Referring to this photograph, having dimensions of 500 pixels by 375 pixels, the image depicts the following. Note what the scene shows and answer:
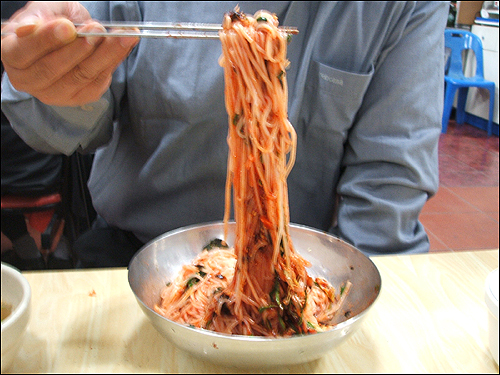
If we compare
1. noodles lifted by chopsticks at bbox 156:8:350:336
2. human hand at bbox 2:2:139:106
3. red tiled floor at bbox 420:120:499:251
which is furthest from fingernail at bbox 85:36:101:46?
red tiled floor at bbox 420:120:499:251

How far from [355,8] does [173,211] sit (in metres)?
0.68

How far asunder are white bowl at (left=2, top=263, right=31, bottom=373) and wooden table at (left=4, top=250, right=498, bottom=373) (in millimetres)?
90

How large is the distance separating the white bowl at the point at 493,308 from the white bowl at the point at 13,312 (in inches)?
22.0

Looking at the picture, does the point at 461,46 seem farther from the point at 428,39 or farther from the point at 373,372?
the point at 373,372

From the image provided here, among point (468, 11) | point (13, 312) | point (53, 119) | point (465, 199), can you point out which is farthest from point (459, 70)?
point (13, 312)

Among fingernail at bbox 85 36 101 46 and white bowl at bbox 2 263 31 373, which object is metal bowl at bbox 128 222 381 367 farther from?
fingernail at bbox 85 36 101 46

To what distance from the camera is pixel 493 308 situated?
590 mm

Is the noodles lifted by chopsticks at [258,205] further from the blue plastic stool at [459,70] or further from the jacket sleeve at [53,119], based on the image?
the blue plastic stool at [459,70]

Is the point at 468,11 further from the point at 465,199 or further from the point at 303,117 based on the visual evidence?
the point at 303,117

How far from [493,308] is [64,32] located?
694 mm

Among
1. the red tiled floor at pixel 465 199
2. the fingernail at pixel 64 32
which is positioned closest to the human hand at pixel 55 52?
the fingernail at pixel 64 32

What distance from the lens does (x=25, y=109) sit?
1076 millimetres

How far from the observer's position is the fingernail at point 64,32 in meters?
0.66

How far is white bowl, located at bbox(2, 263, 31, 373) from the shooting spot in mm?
483
